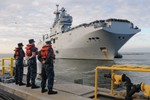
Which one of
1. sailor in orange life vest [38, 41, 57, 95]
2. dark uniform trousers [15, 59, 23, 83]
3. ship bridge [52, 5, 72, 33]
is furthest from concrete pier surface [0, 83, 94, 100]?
ship bridge [52, 5, 72, 33]

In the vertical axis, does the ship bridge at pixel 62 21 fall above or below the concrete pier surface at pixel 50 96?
above

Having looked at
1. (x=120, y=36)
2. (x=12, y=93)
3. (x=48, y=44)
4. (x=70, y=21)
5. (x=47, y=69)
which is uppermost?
(x=70, y=21)

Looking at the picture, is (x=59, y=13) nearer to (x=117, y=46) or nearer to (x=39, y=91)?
(x=117, y=46)

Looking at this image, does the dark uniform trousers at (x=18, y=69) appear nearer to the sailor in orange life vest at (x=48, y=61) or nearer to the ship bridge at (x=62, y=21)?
the sailor in orange life vest at (x=48, y=61)

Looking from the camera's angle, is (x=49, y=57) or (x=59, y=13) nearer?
(x=49, y=57)

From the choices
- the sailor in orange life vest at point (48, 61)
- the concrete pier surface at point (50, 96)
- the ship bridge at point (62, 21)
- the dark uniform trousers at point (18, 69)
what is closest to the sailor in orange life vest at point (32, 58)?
the concrete pier surface at point (50, 96)

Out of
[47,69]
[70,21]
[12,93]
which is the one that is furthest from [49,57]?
[70,21]

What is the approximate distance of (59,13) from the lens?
85750 millimetres

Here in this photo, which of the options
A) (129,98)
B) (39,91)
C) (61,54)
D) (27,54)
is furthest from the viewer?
(61,54)

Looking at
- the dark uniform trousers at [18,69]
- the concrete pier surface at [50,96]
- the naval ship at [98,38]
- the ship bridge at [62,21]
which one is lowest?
the concrete pier surface at [50,96]

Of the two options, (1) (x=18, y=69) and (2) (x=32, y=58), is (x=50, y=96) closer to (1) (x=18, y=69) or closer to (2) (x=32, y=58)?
(2) (x=32, y=58)

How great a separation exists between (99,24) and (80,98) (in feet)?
149

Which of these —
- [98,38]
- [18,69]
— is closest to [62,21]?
[98,38]

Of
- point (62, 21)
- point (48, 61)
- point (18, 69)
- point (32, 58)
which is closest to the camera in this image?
point (48, 61)
